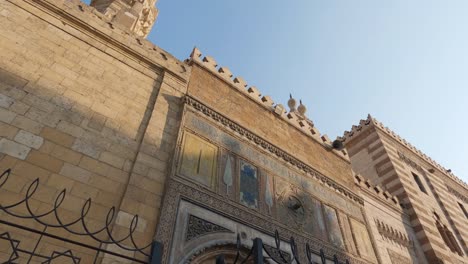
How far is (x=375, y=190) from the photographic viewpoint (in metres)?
10.7

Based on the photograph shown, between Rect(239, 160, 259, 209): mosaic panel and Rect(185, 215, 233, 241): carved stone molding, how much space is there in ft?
3.02

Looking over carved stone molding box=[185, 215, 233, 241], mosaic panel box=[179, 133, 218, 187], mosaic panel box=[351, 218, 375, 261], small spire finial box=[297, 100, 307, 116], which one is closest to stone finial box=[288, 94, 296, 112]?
small spire finial box=[297, 100, 307, 116]

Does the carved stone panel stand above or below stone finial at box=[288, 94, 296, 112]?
below

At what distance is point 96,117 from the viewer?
5016mm

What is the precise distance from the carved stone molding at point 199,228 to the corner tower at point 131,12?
629 cm

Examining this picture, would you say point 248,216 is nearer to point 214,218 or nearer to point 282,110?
point 214,218

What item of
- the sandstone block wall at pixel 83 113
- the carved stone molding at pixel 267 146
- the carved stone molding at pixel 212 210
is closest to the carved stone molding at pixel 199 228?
the carved stone molding at pixel 212 210

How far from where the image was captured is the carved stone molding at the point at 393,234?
30.6 ft

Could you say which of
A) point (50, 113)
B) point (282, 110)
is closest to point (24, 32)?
point (50, 113)

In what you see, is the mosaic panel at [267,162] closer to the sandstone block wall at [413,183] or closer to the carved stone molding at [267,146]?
the carved stone molding at [267,146]

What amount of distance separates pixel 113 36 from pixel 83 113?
2.20 metres

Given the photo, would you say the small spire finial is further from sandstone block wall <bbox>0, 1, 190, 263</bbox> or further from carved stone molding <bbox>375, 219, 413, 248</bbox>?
sandstone block wall <bbox>0, 1, 190, 263</bbox>

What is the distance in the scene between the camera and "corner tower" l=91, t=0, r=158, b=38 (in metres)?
9.80

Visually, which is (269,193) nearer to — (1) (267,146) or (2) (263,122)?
(1) (267,146)
